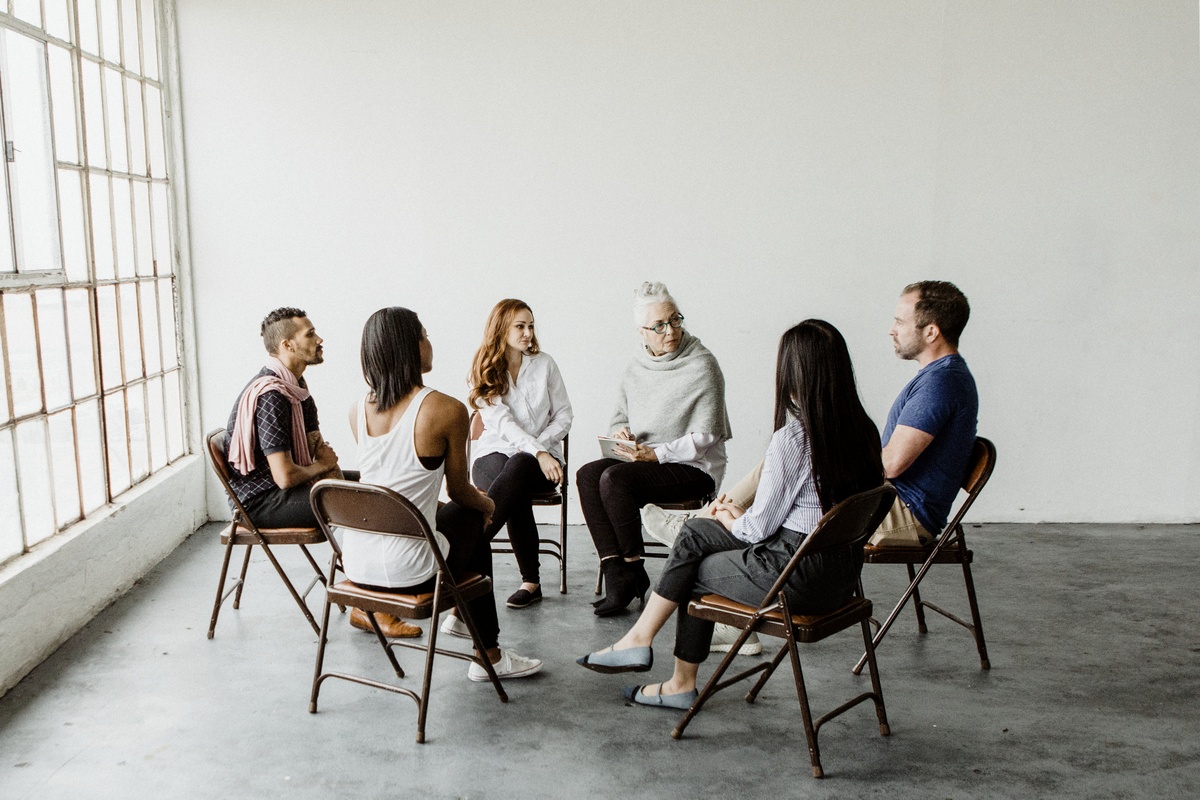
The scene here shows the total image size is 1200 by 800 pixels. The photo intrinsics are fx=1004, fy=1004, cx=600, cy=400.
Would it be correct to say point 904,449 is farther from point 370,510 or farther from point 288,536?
point 288,536

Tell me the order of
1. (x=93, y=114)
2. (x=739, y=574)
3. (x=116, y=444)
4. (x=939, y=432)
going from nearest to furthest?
(x=739, y=574) → (x=939, y=432) → (x=93, y=114) → (x=116, y=444)

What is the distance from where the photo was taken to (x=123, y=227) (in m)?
4.87

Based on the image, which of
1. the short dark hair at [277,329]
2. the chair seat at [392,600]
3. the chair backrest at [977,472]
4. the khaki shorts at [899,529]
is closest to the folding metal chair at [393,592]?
the chair seat at [392,600]

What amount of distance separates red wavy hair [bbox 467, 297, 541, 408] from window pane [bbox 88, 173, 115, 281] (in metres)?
1.76

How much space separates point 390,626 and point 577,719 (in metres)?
1.10

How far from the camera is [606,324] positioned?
5.66 m

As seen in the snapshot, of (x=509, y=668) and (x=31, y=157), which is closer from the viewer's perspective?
(x=509, y=668)

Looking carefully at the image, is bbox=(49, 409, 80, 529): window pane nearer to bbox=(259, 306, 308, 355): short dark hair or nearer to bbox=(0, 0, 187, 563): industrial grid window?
bbox=(0, 0, 187, 563): industrial grid window

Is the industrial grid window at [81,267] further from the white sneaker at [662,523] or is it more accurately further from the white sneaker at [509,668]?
the white sneaker at [662,523]

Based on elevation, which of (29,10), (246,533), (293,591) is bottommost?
(293,591)

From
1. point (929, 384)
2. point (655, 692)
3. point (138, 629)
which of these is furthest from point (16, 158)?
point (929, 384)

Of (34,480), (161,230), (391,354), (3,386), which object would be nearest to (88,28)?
(161,230)

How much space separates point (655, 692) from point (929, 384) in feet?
4.80

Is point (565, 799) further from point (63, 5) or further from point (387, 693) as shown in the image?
point (63, 5)
